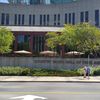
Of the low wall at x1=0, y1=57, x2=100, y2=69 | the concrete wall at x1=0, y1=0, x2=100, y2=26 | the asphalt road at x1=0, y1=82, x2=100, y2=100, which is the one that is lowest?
the asphalt road at x1=0, y1=82, x2=100, y2=100

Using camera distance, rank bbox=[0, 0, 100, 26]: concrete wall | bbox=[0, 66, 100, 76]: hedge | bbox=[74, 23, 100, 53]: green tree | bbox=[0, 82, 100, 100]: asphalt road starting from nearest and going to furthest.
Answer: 1. bbox=[0, 82, 100, 100]: asphalt road
2. bbox=[0, 66, 100, 76]: hedge
3. bbox=[74, 23, 100, 53]: green tree
4. bbox=[0, 0, 100, 26]: concrete wall

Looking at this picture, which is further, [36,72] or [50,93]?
[36,72]

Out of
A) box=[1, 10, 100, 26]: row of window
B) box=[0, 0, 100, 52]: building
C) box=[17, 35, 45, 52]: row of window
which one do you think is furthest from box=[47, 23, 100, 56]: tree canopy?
box=[1, 10, 100, 26]: row of window

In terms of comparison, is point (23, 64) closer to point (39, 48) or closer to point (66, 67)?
point (66, 67)

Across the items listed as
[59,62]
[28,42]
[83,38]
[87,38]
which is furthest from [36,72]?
[28,42]

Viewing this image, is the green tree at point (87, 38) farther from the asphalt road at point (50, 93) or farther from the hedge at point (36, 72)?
the asphalt road at point (50, 93)

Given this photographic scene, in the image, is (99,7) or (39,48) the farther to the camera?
(99,7)

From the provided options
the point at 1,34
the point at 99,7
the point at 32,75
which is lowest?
the point at 32,75

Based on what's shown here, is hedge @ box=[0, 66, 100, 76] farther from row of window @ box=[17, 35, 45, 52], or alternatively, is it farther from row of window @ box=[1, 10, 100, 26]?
row of window @ box=[1, 10, 100, 26]

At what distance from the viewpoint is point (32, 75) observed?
4262cm

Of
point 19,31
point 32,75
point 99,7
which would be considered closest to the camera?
point 32,75

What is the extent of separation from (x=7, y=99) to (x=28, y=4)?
89.3 meters

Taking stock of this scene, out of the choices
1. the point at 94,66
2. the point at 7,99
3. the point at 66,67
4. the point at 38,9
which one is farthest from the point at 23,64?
the point at 38,9

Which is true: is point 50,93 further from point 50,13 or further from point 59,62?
point 50,13
